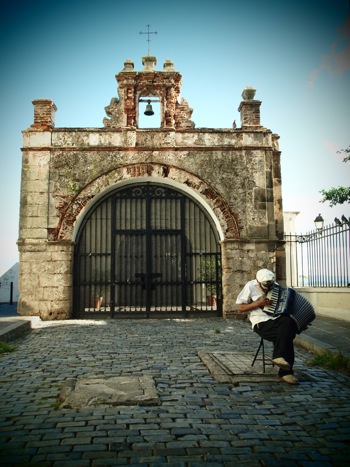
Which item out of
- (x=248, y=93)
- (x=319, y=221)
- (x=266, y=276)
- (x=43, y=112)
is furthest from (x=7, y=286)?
(x=266, y=276)

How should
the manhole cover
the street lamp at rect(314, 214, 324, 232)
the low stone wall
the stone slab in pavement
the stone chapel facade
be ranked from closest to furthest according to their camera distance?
1. the stone slab in pavement
2. the manhole cover
3. the low stone wall
4. the stone chapel facade
5. the street lamp at rect(314, 214, 324, 232)

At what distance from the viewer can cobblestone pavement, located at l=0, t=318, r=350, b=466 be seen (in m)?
2.59

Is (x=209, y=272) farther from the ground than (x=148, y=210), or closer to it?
closer to it

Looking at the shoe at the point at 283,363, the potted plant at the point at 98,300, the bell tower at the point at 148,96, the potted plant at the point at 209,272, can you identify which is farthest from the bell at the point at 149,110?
the shoe at the point at 283,363

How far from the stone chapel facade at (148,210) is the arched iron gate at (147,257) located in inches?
1.1

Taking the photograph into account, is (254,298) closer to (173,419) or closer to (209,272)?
(173,419)

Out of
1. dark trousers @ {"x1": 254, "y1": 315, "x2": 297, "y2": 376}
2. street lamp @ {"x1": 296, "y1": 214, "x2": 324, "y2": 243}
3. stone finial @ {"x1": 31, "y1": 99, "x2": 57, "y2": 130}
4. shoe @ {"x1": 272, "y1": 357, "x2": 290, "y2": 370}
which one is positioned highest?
stone finial @ {"x1": 31, "y1": 99, "x2": 57, "y2": 130}

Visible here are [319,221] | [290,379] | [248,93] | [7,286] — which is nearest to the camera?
[290,379]

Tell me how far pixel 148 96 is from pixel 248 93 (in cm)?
283

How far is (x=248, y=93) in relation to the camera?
11.0m

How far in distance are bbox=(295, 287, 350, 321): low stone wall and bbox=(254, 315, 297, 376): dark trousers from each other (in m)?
4.90

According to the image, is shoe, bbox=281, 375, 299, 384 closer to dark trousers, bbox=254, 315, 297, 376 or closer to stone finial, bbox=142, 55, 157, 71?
dark trousers, bbox=254, 315, 297, 376

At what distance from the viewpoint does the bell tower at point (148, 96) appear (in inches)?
435

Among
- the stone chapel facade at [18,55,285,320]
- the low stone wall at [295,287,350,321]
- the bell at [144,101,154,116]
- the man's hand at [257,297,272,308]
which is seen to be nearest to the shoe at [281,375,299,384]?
the man's hand at [257,297,272,308]
